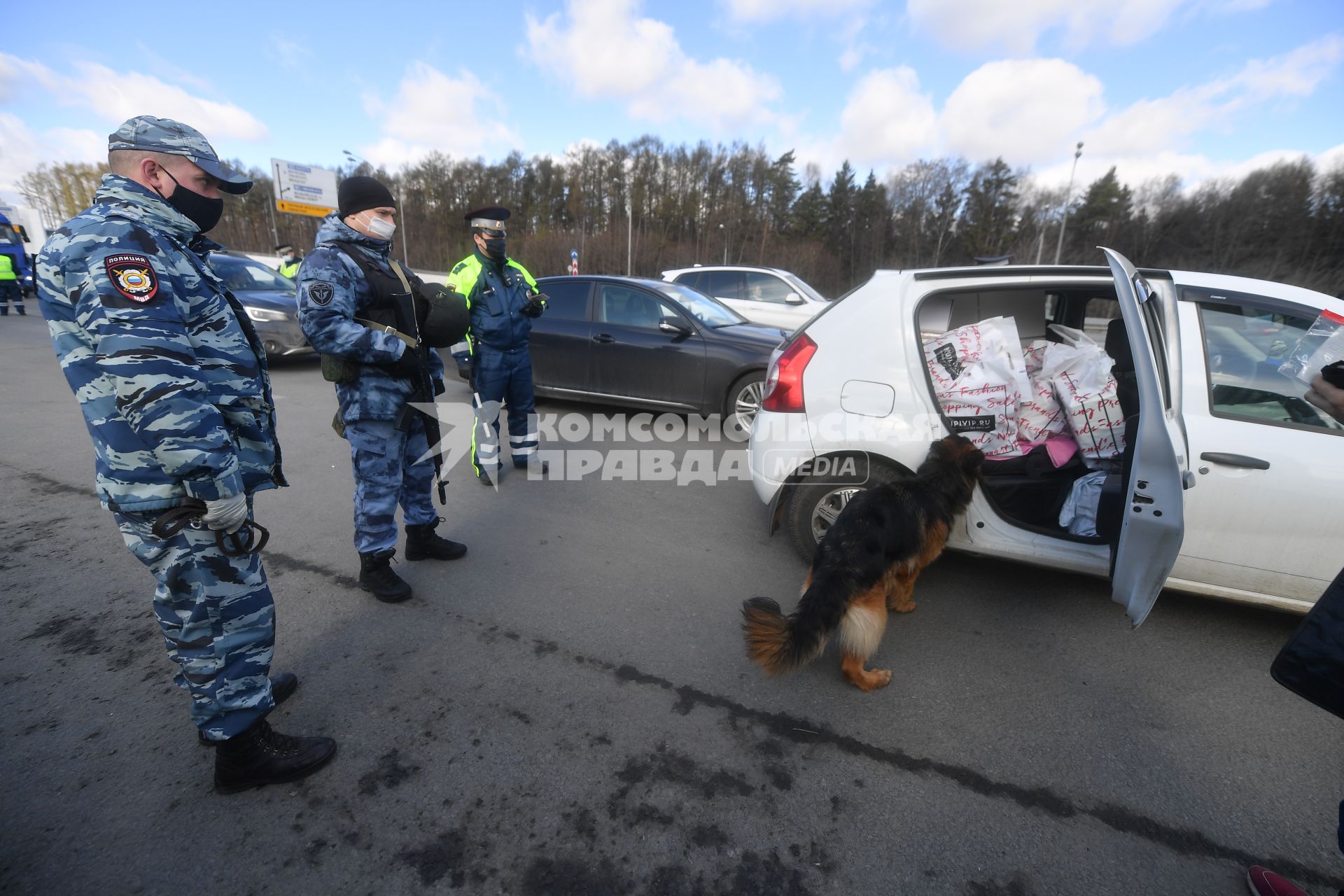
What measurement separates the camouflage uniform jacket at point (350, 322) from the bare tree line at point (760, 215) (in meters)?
37.7

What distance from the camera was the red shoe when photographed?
1.62 meters

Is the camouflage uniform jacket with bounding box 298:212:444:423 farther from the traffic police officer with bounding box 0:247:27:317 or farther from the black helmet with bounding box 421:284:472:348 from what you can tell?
the traffic police officer with bounding box 0:247:27:317

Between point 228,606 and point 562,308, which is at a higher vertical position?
point 562,308

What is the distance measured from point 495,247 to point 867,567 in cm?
348

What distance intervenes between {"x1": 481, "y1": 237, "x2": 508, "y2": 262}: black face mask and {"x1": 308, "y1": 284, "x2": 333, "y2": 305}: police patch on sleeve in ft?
A: 5.96

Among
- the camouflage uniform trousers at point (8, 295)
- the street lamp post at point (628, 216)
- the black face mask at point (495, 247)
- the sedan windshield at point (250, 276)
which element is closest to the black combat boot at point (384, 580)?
the black face mask at point (495, 247)

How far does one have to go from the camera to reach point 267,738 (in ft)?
6.46

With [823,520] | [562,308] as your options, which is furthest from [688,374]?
[823,520]

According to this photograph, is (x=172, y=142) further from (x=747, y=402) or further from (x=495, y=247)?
(x=747, y=402)

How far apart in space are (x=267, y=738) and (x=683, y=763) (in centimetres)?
142

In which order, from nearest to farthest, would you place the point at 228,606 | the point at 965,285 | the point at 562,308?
the point at 228,606 → the point at 965,285 → the point at 562,308

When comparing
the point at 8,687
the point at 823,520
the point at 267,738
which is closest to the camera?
the point at 267,738

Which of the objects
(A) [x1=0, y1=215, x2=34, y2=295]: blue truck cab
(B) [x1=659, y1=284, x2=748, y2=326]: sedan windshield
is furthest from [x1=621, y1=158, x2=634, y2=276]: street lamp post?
(B) [x1=659, y1=284, x2=748, y2=326]: sedan windshield

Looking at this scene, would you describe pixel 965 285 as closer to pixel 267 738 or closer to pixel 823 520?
pixel 823 520
